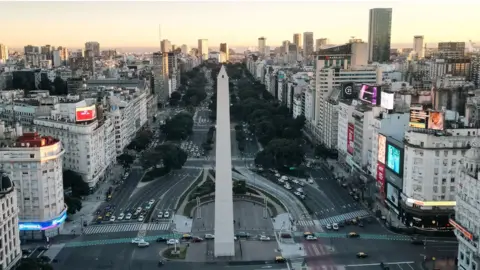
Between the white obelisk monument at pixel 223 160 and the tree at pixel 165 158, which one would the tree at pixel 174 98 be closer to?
the tree at pixel 165 158

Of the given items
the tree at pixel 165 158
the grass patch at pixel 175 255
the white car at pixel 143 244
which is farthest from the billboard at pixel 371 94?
the white car at pixel 143 244

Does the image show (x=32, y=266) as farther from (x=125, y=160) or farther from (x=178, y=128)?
(x=178, y=128)

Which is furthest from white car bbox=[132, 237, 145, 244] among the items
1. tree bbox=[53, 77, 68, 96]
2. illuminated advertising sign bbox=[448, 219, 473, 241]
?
tree bbox=[53, 77, 68, 96]

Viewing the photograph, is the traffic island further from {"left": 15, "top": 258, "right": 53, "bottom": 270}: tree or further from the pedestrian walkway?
{"left": 15, "top": 258, "right": 53, "bottom": 270}: tree

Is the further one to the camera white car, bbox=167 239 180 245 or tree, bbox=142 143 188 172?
tree, bbox=142 143 188 172

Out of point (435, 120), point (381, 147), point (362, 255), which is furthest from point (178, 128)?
point (362, 255)
